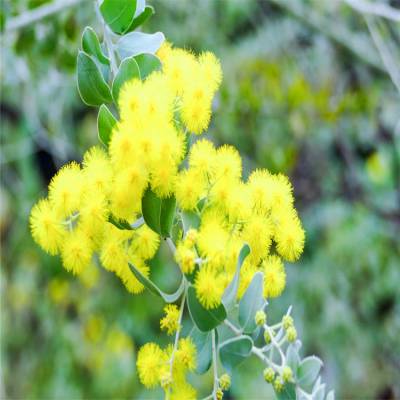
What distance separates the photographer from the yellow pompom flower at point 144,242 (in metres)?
1.00

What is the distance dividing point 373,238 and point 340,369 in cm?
74

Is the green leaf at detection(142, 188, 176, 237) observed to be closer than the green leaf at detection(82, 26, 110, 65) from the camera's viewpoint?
Yes

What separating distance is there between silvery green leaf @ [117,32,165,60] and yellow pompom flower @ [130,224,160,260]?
257 millimetres

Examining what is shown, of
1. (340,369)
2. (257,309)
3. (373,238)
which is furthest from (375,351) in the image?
(257,309)

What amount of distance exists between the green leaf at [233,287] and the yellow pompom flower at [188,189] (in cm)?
10

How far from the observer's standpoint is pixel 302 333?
3.43m

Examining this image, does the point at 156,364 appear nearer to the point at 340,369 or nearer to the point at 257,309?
the point at 257,309

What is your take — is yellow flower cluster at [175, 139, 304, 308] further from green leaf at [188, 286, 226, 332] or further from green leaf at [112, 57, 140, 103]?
green leaf at [112, 57, 140, 103]

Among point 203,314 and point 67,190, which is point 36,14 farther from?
point 203,314

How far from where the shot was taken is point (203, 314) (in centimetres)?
92

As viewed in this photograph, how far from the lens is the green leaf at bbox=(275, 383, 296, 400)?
0.98m

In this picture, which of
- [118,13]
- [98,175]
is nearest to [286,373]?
[98,175]

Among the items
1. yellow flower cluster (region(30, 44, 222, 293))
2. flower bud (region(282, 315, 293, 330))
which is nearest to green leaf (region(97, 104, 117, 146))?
yellow flower cluster (region(30, 44, 222, 293))

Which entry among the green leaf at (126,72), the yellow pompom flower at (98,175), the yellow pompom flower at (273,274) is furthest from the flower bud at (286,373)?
the green leaf at (126,72)
